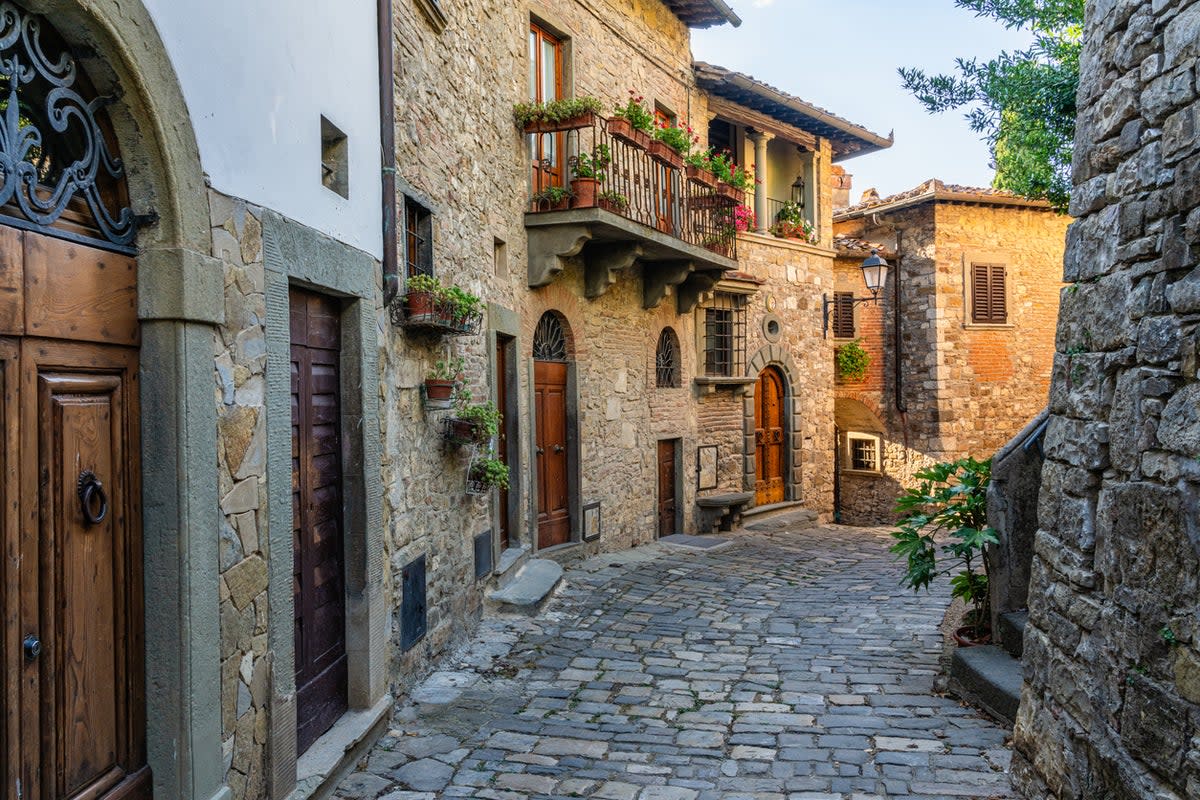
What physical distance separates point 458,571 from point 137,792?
365cm

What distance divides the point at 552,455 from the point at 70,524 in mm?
7380

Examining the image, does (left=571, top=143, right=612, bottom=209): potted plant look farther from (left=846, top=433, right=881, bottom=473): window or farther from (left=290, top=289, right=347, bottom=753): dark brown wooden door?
(left=846, top=433, right=881, bottom=473): window

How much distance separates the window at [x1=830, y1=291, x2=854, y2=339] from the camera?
57.7ft

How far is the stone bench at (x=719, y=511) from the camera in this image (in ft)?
42.5

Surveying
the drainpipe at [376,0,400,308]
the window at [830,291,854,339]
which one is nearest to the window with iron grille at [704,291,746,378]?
the window at [830,291,854,339]

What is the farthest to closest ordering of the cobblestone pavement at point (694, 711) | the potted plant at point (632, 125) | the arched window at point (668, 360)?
1. the arched window at point (668, 360)
2. the potted plant at point (632, 125)
3. the cobblestone pavement at point (694, 711)

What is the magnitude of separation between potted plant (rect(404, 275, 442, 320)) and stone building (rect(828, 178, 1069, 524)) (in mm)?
12995

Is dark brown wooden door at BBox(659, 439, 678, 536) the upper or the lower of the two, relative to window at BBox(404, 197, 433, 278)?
lower

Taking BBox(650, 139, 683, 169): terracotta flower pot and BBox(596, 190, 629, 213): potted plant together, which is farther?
BBox(650, 139, 683, 169): terracotta flower pot

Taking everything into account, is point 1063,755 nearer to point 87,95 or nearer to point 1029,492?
point 1029,492

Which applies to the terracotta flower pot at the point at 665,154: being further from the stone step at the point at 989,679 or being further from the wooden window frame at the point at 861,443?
the wooden window frame at the point at 861,443

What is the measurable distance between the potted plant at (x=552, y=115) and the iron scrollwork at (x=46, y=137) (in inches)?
248

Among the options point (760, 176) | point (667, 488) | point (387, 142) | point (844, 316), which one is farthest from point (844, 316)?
point (387, 142)

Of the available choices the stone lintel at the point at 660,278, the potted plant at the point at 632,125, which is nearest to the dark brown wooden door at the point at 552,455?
the stone lintel at the point at 660,278
